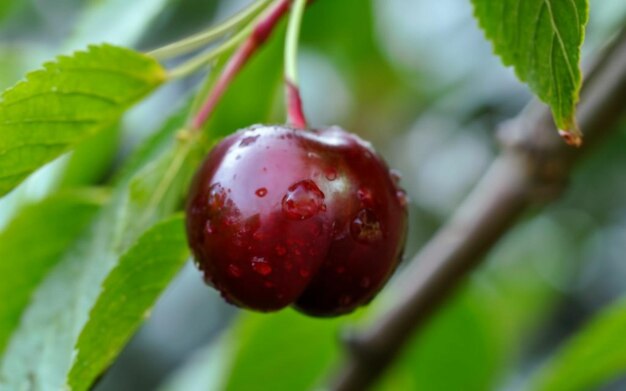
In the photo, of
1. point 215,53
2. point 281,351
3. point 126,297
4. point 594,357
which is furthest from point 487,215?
point 126,297

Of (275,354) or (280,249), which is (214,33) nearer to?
(280,249)

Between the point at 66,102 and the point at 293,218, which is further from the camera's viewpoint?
the point at 66,102

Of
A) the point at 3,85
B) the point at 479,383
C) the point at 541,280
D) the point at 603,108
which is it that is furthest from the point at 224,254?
the point at 541,280

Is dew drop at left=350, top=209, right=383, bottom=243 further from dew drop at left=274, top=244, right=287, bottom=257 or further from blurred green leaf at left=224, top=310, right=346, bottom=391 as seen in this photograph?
blurred green leaf at left=224, top=310, right=346, bottom=391

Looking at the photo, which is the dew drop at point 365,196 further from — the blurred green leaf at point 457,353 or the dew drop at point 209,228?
the blurred green leaf at point 457,353

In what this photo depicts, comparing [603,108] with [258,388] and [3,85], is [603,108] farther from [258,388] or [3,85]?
[3,85]

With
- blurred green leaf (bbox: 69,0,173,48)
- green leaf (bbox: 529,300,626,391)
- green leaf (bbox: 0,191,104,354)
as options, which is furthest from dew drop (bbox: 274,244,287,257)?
green leaf (bbox: 529,300,626,391)

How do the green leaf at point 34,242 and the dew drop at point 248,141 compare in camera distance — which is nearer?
the dew drop at point 248,141

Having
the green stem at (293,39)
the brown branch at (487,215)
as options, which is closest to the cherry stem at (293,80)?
the green stem at (293,39)
